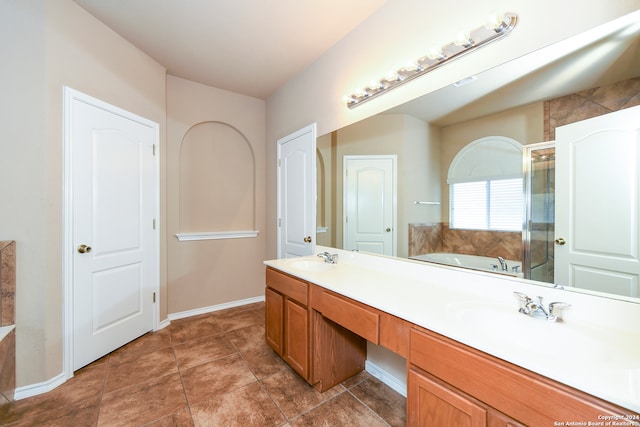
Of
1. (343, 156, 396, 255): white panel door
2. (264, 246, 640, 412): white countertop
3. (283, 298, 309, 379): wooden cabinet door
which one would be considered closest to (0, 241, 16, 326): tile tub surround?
(283, 298, 309, 379): wooden cabinet door

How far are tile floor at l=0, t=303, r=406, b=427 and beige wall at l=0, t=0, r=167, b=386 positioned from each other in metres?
0.31

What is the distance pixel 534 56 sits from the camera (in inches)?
46.1

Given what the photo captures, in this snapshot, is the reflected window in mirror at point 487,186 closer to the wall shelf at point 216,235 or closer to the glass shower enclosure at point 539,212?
the glass shower enclosure at point 539,212

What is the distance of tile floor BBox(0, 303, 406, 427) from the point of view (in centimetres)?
151

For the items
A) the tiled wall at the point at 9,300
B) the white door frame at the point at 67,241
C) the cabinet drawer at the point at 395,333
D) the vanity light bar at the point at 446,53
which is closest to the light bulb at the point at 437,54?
the vanity light bar at the point at 446,53

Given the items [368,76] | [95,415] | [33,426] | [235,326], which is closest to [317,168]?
[368,76]

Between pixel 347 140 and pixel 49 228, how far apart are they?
2.24 metres

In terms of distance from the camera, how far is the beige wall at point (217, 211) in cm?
294

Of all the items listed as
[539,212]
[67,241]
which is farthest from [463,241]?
[67,241]

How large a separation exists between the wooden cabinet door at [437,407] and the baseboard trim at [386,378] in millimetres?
760

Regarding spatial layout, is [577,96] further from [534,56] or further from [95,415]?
[95,415]

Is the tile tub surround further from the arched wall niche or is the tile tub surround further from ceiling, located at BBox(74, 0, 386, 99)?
ceiling, located at BBox(74, 0, 386, 99)

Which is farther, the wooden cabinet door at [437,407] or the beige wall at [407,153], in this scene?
the beige wall at [407,153]

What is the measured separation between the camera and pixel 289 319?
190 centimetres
